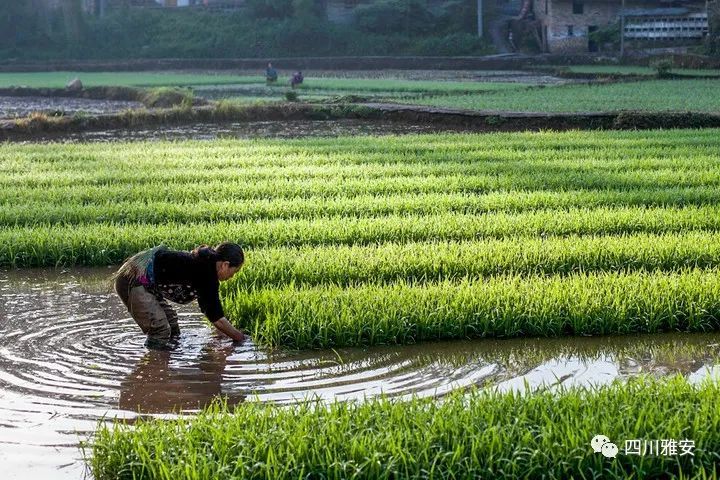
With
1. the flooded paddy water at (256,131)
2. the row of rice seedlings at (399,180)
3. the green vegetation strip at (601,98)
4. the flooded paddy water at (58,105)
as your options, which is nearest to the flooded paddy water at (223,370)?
the row of rice seedlings at (399,180)

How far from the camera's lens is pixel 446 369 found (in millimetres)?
4516

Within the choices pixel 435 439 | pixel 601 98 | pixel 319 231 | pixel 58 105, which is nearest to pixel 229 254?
pixel 435 439

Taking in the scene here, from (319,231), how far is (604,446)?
163 inches

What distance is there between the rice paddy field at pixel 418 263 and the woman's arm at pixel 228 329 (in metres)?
0.09

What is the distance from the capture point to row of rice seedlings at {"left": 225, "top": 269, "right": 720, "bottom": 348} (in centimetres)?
489

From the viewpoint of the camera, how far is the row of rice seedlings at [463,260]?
235 inches

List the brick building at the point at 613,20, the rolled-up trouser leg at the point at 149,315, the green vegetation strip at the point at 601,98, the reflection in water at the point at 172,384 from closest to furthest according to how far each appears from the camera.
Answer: the reflection in water at the point at 172,384 < the rolled-up trouser leg at the point at 149,315 < the green vegetation strip at the point at 601,98 < the brick building at the point at 613,20

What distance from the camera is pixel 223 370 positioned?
14.9 ft

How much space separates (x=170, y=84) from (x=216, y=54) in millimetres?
13051

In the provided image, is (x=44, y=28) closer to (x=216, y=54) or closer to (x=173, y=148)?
(x=216, y=54)

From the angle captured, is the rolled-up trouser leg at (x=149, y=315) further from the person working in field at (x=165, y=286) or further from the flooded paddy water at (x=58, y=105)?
the flooded paddy water at (x=58, y=105)

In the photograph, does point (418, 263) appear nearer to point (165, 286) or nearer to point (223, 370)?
point (165, 286)

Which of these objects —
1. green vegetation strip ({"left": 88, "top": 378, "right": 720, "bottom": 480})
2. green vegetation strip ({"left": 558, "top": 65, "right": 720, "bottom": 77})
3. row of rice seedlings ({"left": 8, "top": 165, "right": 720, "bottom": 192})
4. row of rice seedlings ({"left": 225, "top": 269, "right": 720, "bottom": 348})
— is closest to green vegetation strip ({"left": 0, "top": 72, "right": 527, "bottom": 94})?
green vegetation strip ({"left": 558, "top": 65, "right": 720, "bottom": 77})

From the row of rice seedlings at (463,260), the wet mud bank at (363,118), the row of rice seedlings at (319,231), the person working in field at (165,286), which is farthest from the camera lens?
the wet mud bank at (363,118)
